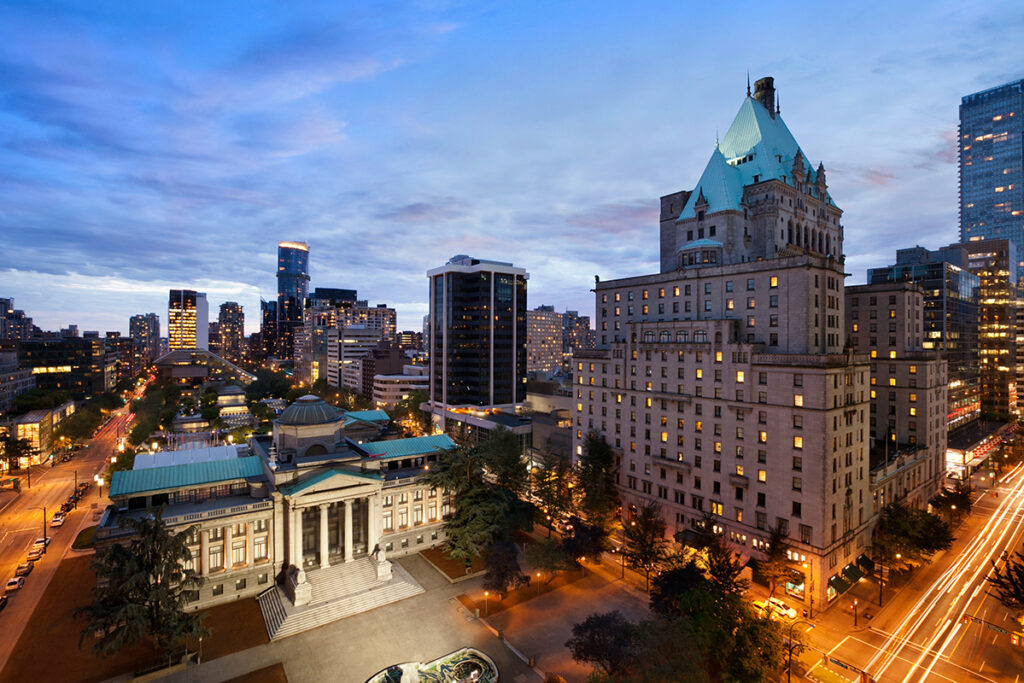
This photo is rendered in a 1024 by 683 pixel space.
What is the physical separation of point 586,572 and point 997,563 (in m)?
56.9

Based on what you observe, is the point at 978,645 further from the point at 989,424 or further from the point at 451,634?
the point at 989,424

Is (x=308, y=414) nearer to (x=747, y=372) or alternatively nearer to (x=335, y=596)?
(x=335, y=596)

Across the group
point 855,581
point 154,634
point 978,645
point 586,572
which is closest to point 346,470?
point 154,634

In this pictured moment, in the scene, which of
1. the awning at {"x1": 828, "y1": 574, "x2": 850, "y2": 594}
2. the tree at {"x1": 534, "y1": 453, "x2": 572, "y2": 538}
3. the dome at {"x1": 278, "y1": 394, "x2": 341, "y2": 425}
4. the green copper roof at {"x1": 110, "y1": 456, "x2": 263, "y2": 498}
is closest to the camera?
the green copper roof at {"x1": 110, "y1": 456, "x2": 263, "y2": 498}

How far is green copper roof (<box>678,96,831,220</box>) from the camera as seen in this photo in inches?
3140

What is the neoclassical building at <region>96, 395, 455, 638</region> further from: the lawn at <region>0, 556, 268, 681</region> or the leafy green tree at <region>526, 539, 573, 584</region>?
the leafy green tree at <region>526, 539, 573, 584</region>

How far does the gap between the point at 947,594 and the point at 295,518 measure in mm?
78964

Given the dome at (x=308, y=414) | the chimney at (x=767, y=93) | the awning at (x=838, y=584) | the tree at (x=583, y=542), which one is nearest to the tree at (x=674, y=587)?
the tree at (x=583, y=542)

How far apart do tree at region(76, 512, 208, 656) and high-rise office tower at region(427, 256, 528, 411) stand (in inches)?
4180

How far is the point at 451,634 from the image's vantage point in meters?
47.6

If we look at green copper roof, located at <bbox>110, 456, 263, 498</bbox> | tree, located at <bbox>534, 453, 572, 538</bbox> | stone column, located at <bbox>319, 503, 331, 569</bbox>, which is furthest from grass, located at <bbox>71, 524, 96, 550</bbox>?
tree, located at <bbox>534, 453, 572, 538</bbox>

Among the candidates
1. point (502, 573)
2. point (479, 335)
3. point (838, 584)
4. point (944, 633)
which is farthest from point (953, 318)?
point (502, 573)

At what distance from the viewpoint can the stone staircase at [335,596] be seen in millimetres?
49281

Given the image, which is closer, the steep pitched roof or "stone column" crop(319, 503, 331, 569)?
"stone column" crop(319, 503, 331, 569)
